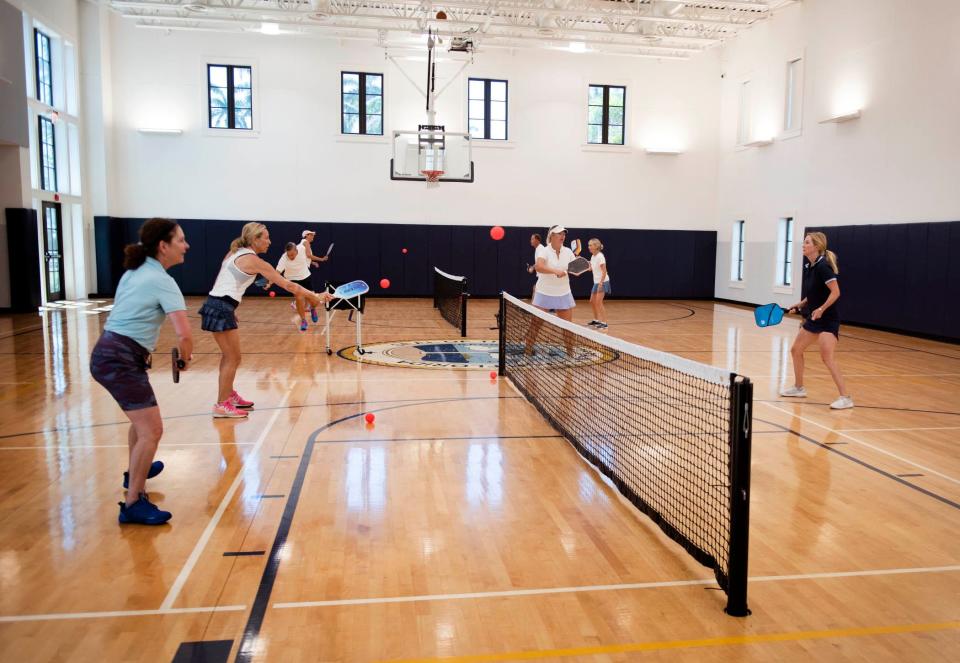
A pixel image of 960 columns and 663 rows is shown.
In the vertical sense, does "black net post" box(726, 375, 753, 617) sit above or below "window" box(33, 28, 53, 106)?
below

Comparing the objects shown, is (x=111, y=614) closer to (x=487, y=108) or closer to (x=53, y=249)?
(x=53, y=249)

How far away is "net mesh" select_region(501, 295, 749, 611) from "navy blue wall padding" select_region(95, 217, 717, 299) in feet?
46.0

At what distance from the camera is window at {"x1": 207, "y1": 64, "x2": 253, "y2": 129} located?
2509cm

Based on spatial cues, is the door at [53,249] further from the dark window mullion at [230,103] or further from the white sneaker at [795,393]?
the white sneaker at [795,393]

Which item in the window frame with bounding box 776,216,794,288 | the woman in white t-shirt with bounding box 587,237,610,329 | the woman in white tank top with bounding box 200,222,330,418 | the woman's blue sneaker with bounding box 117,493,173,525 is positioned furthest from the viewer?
the window frame with bounding box 776,216,794,288

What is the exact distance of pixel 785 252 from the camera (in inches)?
911

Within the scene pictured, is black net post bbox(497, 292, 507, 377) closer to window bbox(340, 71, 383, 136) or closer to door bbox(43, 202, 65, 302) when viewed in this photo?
window bbox(340, 71, 383, 136)

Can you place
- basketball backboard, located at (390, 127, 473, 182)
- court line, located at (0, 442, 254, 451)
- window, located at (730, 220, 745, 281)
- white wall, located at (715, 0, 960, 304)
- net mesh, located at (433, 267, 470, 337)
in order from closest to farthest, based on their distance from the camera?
court line, located at (0, 442, 254, 451) < net mesh, located at (433, 267, 470, 337) < white wall, located at (715, 0, 960, 304) < basketball backboard, located at (390, 127, 473, 182) < window, located at (730, 220, 745, 281)

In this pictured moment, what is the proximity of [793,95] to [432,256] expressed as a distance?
12.2 m

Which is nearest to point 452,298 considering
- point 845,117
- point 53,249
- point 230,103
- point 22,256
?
point 845,117

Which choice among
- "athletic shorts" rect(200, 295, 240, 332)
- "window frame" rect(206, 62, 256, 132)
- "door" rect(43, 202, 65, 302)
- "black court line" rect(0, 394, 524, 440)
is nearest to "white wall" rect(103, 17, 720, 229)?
"window frame" rect(206, 62, 256, 132)

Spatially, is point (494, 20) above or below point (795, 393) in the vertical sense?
above

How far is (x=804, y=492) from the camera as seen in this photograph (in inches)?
241

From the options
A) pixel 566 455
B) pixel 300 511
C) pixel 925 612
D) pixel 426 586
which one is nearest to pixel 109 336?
pixel 300 511
